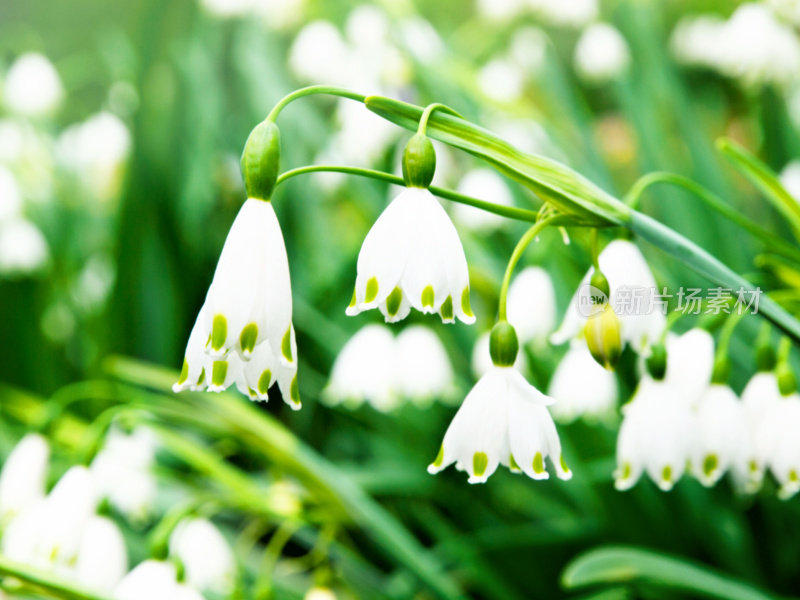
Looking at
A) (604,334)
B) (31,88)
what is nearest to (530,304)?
(604,334)

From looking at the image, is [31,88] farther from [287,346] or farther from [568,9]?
[287,346]

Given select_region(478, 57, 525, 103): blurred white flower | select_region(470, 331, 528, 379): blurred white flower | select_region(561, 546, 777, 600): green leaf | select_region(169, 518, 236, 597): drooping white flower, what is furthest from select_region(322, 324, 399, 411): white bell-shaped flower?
select_region(478, 57, 525, 103): blurred white flower

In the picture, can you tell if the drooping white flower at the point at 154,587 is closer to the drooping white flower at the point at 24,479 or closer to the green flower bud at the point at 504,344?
the drooping white flower at the point at 24,479

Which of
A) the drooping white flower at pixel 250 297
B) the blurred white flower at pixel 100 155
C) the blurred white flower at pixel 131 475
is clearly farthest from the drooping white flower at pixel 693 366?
the blurred white flower at pixel 100 155

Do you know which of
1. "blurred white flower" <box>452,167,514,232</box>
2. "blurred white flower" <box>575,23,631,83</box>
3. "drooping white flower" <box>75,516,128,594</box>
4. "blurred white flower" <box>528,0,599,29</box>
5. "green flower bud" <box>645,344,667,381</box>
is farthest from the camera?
"blurred white flower" <box>528,0,599,29</box>

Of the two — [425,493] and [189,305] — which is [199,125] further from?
[425,493]

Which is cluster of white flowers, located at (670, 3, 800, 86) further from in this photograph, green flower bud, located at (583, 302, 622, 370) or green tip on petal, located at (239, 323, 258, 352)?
green tip on petal, located at (239, 323, 258, 352)
